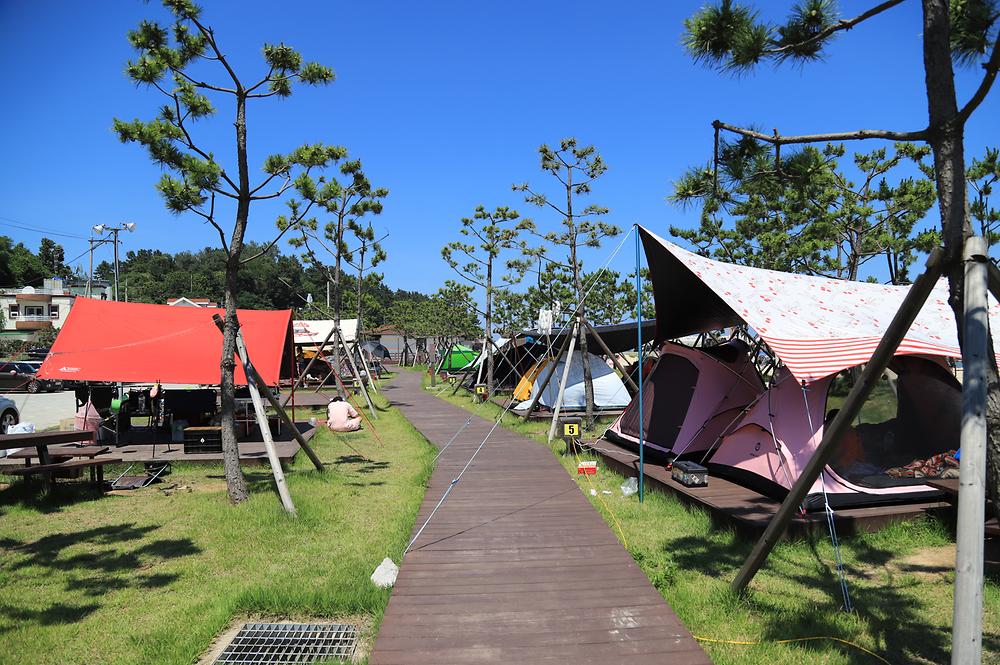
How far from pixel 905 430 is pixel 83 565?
9160 millimetres

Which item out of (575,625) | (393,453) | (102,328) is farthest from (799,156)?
(102,328)

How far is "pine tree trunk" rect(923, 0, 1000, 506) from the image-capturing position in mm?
3135

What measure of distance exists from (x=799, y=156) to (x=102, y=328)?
12.8 metres

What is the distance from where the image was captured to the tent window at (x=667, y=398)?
9477 mm

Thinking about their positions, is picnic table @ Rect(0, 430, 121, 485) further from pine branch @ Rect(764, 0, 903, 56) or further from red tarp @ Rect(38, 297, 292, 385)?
pine branch @ Rect(764, 0, 903, 56)

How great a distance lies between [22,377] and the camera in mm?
25766

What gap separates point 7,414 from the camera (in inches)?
→ 474

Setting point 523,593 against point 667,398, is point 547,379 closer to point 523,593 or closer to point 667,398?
point 667,398

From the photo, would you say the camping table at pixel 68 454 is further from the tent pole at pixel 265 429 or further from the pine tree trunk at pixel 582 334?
the pine tree trunk at pixel 582 334

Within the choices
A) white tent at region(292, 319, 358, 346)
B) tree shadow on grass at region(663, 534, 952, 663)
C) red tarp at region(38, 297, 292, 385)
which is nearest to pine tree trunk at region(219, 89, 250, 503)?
red tarp at region(38, 297, 292, 385)

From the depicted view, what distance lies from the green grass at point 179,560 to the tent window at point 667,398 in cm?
380

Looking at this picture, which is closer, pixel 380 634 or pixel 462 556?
pixel 380 634

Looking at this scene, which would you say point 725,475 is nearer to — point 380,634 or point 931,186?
point 380,634

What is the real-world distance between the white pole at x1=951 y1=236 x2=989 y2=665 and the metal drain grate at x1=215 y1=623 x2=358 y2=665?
3442 millimetres
